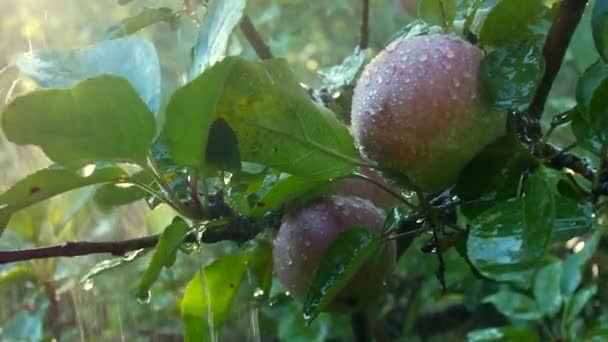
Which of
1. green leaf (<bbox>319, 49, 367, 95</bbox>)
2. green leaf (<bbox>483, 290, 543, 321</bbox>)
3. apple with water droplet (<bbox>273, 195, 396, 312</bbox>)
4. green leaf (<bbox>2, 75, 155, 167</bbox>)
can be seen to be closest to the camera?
green leaf (<bbox>2, 75, 155, 167</bbox>)

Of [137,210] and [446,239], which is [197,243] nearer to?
[446,239]

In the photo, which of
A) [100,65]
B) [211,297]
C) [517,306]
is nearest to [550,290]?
[517,306]

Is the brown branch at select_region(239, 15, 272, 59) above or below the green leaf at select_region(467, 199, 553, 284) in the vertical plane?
above

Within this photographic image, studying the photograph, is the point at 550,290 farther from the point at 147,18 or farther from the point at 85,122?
the point at 85,122

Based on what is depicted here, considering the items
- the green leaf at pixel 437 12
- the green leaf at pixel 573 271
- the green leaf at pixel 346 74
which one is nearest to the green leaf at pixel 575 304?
the green leaf at pixel 573 271

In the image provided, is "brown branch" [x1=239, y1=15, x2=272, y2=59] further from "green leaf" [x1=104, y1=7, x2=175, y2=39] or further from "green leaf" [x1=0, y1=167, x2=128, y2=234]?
"green leaf" [x1=0, y1=167, x2=128, y2=234]

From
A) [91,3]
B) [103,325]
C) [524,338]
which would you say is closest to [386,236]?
[524,338]

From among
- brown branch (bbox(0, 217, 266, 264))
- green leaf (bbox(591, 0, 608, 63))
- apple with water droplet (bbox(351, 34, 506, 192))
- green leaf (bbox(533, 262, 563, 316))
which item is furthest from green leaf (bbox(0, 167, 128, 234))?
green leaf (bbox(533, 262, 563, 316))
